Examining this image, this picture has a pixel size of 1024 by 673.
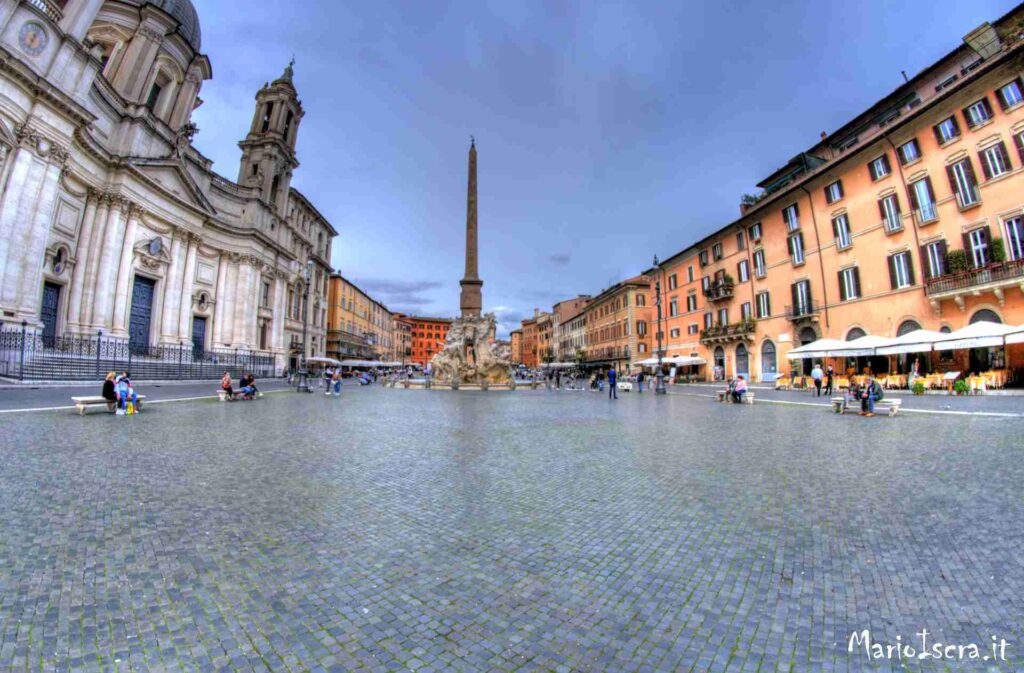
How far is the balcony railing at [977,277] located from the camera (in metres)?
17.8

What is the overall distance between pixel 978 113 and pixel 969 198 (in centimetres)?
378

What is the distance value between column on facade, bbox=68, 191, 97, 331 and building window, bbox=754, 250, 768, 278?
44.3 meters

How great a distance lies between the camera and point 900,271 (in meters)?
22.8

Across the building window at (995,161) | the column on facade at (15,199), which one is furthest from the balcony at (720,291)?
the column on facade at (15,199)

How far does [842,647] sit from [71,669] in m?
3.54

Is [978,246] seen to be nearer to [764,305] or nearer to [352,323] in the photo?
[764,305]

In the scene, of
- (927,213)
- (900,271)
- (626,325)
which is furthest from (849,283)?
(626,325)

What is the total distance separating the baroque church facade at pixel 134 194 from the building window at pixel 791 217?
42.1 m

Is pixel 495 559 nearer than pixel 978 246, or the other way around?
pixel 495 559

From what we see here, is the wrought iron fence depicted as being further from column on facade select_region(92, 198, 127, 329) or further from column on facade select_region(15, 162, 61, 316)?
column on facade select_region(15, 162, 61, 316)

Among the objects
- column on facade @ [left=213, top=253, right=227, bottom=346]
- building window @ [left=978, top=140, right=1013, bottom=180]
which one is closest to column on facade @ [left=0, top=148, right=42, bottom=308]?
column on facade @ [left=213, top=253, right=227, bottom=346]

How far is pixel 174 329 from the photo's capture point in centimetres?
3133

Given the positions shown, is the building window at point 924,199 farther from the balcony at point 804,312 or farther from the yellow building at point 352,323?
the yellow building at point 352,323

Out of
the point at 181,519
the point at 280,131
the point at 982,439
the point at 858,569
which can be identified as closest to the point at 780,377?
the point at 982,439
